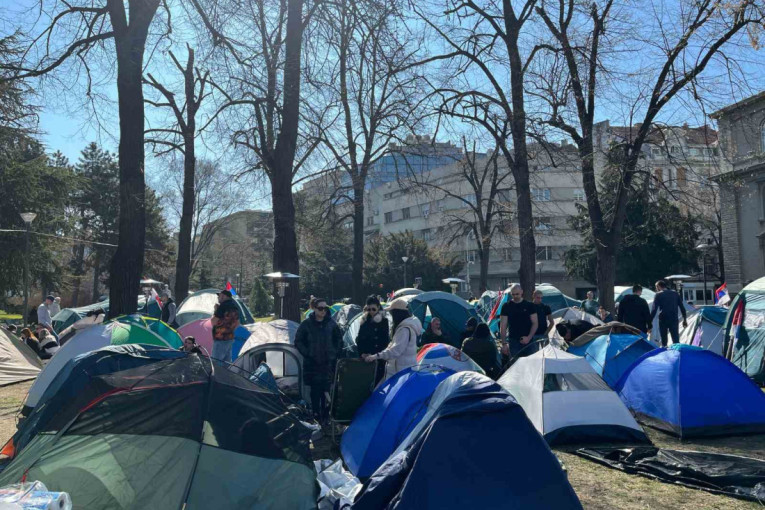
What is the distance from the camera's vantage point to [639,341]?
964cm

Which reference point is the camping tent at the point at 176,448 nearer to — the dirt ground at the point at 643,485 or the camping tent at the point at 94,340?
the dirt ground at the point at 643,485

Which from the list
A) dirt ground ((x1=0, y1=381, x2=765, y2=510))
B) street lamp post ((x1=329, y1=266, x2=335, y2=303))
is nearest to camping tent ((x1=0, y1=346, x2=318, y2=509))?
dirt ground ((x1=0, y1=381, x2=765, y2=510))

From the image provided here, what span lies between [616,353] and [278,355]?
5.85m

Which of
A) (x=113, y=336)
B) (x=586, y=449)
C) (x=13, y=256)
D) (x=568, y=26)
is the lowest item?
(x=586, y=449)

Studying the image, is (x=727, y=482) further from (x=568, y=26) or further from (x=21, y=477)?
(x=568, y=26)

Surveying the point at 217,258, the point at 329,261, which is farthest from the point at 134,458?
the point at 217,258

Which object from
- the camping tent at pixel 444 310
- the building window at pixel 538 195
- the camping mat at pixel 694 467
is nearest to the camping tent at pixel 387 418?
the camping mat at pixel 694 467

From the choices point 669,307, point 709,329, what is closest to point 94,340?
point 669,307

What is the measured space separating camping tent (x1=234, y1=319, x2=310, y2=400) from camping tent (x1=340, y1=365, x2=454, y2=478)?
7.05ft

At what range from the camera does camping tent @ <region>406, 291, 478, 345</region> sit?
57.4ft

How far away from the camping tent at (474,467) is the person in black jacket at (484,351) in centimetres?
530

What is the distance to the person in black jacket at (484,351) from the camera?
32.8 ft

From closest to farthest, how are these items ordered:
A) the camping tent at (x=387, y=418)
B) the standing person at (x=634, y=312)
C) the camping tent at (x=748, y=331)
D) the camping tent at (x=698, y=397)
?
the camping tent at (x=387, y=418) < the camping tent at (x=698, y=397) < the camping tent at (x=748, y=331) < the standing person at (x=634, y=312)

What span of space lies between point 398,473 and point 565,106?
11.6 metres
